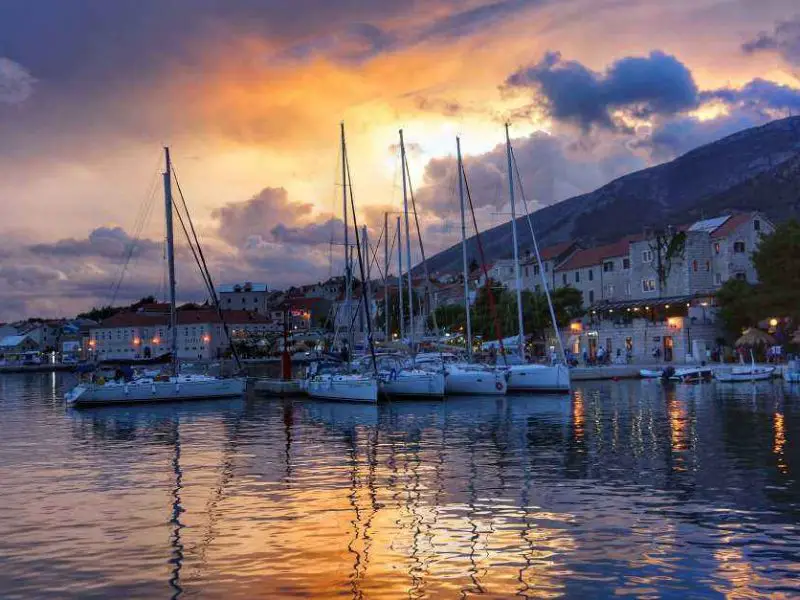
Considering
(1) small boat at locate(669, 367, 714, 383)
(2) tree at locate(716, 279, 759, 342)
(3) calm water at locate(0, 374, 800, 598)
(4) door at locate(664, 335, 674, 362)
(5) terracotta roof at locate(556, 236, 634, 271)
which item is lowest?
(3) calm water at locate(0, 374, 800, 598)

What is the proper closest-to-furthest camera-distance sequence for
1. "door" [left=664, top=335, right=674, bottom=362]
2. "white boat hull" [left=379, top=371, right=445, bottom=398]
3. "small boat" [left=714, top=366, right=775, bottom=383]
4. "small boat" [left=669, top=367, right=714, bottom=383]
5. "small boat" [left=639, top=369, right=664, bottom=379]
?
"white boat hull" [left=379, top=371, right=445, bottom=398] < "small boat" [left=714, top=366, right=775, bottom=383] < "small boat" [left=669, top=367, right=714, bottom=383] < "small boat" [left=639, top=369, right=664, bottom=379] < "door" [left=664, top=335, right=674, bottom=362]

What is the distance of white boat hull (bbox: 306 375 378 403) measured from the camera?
53.1m

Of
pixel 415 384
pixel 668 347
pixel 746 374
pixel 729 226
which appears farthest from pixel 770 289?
pixel 415 384

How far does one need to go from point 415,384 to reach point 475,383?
475 cm

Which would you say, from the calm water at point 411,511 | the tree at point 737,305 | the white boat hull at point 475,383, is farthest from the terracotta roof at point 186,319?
the calm water at point 411,511

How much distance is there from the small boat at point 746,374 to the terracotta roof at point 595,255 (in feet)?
121

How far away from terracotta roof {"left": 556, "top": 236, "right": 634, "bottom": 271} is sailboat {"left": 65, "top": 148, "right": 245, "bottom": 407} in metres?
59.3

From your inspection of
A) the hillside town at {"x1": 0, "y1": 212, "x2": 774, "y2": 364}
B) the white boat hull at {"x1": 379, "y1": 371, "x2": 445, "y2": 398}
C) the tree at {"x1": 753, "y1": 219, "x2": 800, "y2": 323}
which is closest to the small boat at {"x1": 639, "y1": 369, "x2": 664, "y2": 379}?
A: the hillside town at {"x1": 0, "y1": 212, "x2": 774, "y2": 364}

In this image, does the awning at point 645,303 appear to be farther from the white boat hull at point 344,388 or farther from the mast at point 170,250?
the mast at point 170,250

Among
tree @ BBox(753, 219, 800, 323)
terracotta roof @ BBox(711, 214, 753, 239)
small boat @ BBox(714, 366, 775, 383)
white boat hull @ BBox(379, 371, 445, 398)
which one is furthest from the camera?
terracotta roof @ BBox(711, 214, 753, 239)

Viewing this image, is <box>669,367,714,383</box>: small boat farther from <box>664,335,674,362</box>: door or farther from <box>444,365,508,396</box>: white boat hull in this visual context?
<box>444,365,508,396</box>: white boat hull

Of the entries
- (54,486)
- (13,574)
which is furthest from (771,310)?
(13,574)

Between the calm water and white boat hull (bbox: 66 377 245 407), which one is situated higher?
white boat hull (bbox: 66 377 245 407)

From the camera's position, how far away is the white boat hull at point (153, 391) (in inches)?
2222
